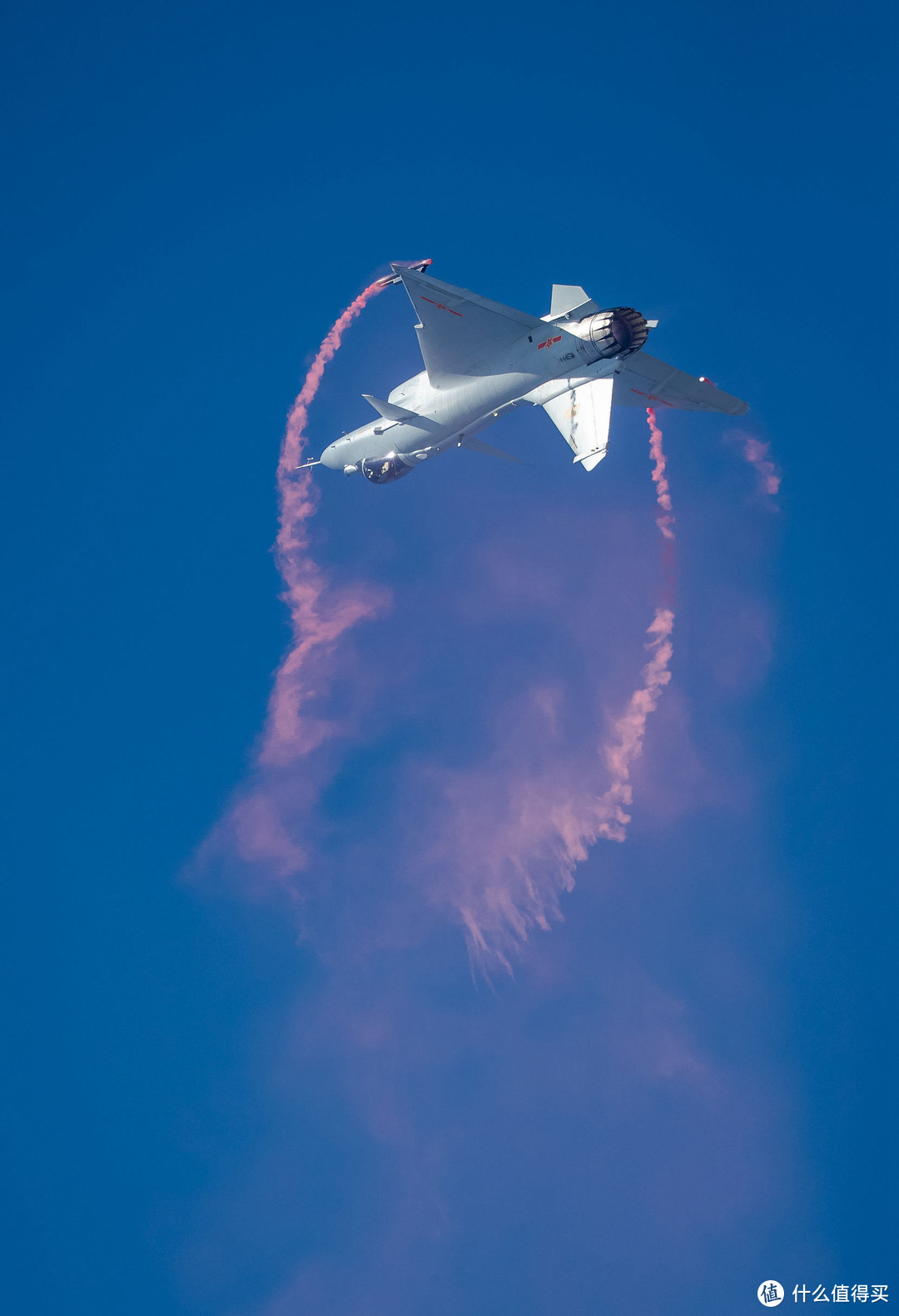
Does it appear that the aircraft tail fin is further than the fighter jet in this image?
Yes

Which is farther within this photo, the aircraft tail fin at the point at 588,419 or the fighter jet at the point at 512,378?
the aircraft tail fin at the point at 588,419

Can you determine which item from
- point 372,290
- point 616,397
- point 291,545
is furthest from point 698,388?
point 291,545

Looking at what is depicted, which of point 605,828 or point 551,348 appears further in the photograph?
point 605,828

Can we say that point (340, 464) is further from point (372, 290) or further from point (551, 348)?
point (551, 348)

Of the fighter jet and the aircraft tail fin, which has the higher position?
the fighter jet

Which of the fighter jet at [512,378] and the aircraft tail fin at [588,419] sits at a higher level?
the fighter jet at [512,378]

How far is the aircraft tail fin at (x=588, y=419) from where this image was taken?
3594 centimetres

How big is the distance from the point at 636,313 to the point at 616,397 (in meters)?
6.44

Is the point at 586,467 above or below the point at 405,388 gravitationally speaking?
below

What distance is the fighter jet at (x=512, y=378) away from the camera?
34.4 m

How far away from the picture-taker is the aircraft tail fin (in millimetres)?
35938

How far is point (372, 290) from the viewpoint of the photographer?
138 feet

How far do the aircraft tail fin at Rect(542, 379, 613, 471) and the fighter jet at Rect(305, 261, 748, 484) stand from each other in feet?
0.13

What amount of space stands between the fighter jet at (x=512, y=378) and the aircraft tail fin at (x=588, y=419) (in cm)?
4
